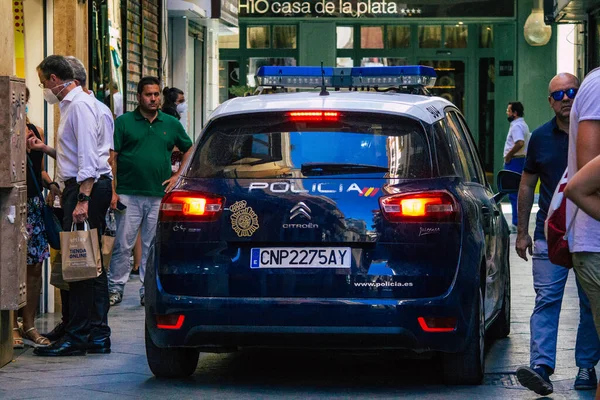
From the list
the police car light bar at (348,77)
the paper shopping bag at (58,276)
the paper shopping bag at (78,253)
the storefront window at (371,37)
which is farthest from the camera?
the storefront window at (371,37)

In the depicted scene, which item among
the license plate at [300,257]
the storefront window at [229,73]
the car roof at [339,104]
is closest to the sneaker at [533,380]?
the license plate at [300,257]

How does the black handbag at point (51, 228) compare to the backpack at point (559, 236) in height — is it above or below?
below

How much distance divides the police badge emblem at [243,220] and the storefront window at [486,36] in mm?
23373

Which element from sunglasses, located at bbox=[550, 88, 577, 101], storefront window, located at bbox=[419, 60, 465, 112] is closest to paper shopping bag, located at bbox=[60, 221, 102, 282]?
sunglasses, located at bbox=[550, 88, 577, 101]

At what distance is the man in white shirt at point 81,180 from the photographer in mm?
8773

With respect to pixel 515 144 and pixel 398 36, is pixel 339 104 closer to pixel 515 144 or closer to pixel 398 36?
pixel 515 144

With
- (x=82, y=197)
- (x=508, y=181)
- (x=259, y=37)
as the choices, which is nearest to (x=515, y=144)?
(x=259, y=37)

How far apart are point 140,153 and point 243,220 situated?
4.85m

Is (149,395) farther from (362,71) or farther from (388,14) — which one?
(388,14)

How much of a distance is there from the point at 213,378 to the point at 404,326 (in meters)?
1.38

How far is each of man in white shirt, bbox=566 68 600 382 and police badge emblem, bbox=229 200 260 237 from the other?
88.1 inches

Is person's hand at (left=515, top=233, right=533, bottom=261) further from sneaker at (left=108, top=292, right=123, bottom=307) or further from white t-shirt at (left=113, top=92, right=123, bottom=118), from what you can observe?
white t-shirt at (left=113, top=92, right=123, bottom=118)

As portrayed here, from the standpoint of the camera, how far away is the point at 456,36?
3014cm

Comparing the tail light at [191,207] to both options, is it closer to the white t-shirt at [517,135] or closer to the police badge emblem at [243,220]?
the police badge emblem at [243,220]
